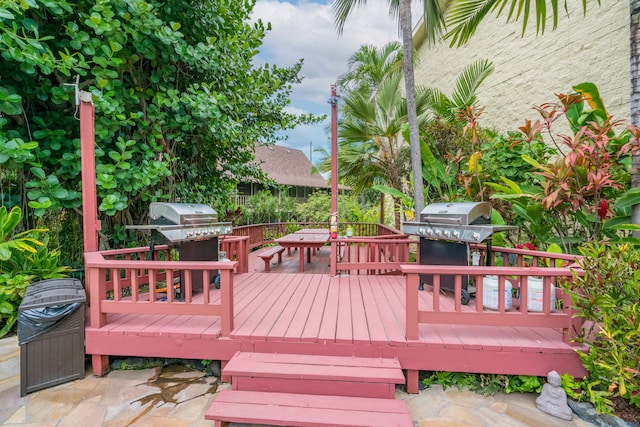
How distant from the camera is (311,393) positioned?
208 centimetres

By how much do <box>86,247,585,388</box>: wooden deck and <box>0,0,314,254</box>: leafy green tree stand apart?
1543 millimetres

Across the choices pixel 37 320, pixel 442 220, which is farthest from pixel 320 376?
pixel 37 320

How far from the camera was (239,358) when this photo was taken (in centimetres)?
225

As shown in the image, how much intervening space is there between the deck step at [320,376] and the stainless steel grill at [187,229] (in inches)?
55.0

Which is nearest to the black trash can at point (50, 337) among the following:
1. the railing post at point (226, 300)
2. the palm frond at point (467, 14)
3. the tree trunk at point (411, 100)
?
the railing post at point (226, 300)

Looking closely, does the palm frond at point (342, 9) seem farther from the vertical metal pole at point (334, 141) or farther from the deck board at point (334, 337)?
the deck board at point (334, 337)

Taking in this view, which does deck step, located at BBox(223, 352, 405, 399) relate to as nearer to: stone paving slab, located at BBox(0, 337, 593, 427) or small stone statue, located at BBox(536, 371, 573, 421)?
stone paving slab, located at BBox(0, 337, 593, 427)

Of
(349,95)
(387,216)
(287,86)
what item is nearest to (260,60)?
(287,86)

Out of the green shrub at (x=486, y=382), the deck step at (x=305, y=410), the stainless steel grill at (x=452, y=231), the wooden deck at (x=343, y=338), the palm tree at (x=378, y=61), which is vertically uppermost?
the palm tree at (x=378, y=61)

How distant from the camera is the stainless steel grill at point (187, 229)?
292cm

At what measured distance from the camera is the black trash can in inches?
87.4

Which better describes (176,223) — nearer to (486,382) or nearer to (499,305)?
(499,305)

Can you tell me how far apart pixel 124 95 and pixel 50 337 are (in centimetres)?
281

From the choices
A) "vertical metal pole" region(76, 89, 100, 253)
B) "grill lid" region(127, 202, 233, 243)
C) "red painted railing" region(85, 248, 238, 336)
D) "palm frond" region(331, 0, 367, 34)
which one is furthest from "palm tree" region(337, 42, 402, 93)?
"red painted railing" region(85, 248, 238, 336)
